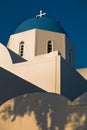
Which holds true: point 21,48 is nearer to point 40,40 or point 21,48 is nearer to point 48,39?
point 40,40

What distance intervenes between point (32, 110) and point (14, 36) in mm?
12360

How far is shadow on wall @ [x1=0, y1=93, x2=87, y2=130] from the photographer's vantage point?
22.0ft

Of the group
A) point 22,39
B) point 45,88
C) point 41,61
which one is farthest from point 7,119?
point 22,39

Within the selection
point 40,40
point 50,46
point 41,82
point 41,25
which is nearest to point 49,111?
point 41,82

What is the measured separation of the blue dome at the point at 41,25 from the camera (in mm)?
19078

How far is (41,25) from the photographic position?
63.0ft

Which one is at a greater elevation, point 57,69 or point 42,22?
point 42,22

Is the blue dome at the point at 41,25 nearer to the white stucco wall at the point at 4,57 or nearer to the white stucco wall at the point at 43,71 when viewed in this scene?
the white stucco wall at the point at 4,57

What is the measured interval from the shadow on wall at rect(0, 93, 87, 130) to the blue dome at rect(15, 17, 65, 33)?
11.6m

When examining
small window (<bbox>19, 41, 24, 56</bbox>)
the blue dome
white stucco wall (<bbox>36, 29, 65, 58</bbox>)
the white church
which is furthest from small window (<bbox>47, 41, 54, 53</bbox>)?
small window (<bbox>19, 41, 24, 56</bbox>)

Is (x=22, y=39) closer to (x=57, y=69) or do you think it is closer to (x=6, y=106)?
(x=57, y=69)

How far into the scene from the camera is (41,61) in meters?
14.8

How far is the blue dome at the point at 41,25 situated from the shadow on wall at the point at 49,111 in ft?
38.0

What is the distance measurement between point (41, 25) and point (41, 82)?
6027 millimetres
